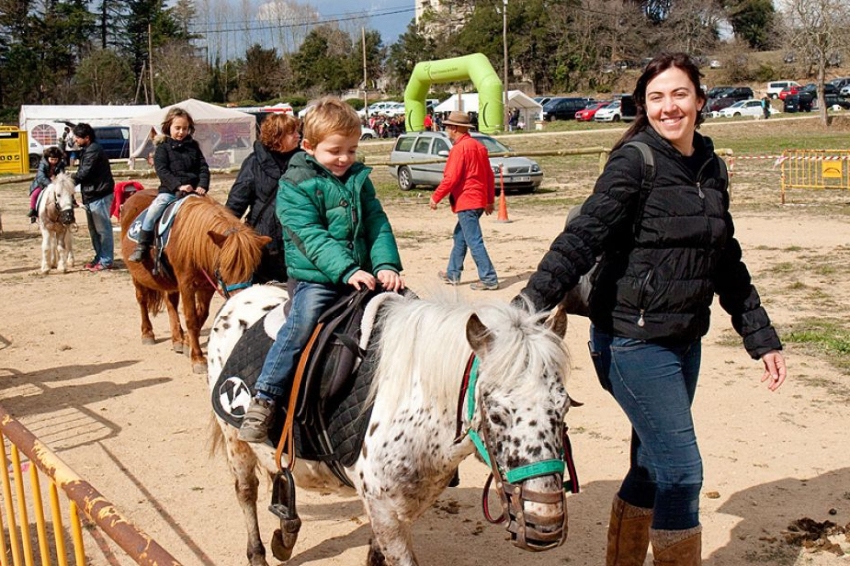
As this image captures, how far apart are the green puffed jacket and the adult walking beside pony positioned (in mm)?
9115

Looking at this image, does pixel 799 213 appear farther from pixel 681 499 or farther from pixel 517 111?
pixel 517 111

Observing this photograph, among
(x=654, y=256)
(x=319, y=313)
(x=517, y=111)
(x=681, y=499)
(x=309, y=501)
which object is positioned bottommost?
(x=309, y=501)

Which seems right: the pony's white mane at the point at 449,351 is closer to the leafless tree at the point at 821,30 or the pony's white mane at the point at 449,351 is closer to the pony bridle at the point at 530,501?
the pony bridle at the point at 530,501

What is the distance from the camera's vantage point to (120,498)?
5.12m

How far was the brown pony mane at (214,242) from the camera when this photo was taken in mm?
6637

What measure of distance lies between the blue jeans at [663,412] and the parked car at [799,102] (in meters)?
53.5

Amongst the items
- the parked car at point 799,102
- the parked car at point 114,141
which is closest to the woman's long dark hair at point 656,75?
the parked car at point 114,141

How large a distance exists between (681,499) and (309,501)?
247 centimetres

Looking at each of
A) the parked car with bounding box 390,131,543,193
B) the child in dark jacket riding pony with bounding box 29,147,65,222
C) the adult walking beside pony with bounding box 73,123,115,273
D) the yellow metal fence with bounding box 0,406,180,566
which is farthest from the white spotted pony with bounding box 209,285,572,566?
the parked car with bounding box 390,131,543,193

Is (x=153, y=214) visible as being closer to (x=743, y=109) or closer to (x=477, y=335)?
(x=477, y=335)

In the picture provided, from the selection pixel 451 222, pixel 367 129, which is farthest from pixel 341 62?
pixel 451 222

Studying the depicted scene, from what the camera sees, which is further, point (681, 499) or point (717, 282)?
point (717, 282)

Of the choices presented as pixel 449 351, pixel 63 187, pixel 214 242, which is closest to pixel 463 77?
pixel 63 187

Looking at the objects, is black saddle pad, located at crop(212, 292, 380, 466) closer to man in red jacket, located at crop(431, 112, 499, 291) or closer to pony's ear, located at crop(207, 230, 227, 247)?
pony's ear, located at crop(207, 230, 227, 247)
